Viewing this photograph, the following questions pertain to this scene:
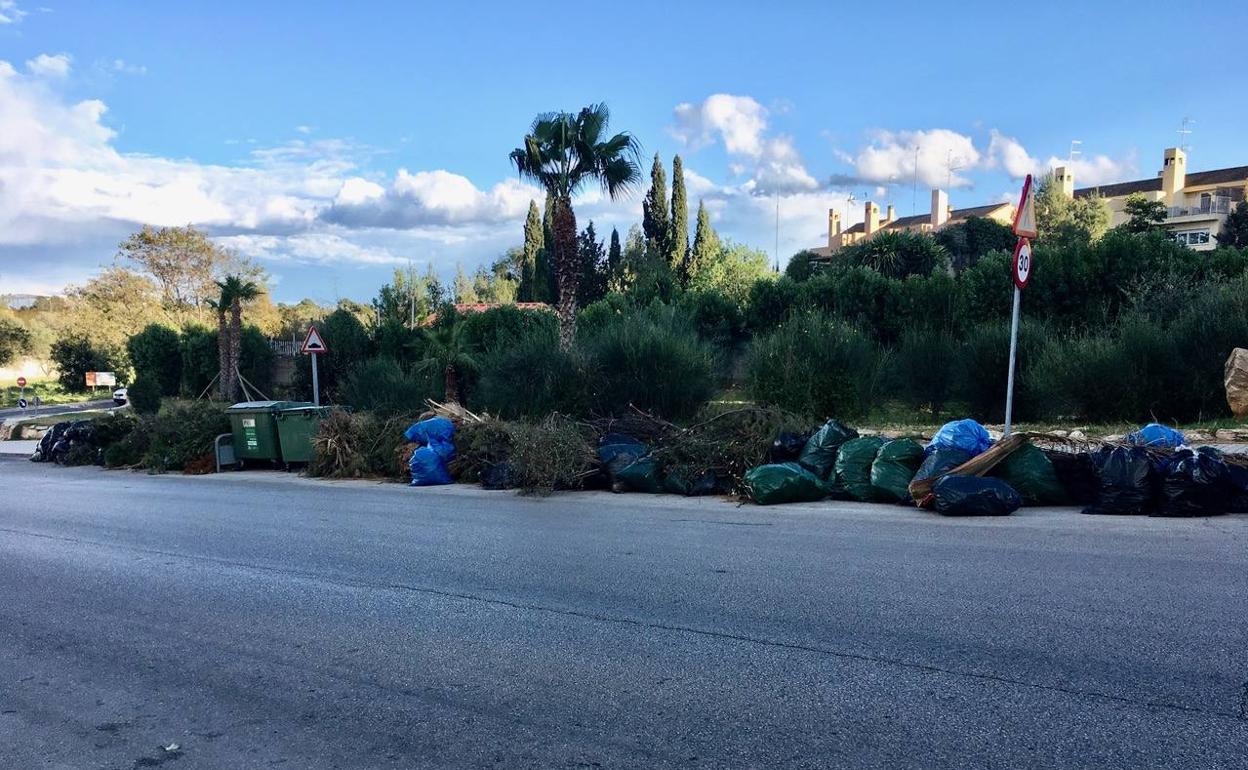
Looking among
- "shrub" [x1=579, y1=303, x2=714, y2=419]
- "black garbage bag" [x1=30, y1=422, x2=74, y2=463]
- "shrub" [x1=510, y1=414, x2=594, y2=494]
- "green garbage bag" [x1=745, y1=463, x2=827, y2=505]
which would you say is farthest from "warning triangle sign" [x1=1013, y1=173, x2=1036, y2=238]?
"black garbage bag" [x1=30, y1=422, x2=74, y2=463]

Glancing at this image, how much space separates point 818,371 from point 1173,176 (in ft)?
249

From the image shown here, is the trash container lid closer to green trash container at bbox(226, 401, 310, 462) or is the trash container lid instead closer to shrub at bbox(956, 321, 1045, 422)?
green trash container at bbox(226, 401, 310, 462)

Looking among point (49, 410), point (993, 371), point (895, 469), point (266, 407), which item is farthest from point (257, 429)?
point (49, 410)

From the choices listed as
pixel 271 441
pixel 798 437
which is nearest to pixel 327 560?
pixel 798 437

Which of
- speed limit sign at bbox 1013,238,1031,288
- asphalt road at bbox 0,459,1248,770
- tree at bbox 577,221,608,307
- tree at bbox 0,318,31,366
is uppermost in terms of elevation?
tree at bbox 577,221,608,307

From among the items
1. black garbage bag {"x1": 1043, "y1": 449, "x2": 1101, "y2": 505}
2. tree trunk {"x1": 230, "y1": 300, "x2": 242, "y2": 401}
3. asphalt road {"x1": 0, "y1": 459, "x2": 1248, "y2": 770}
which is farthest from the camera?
tree trunk {"x1": 230, "y1": 300, "x2": 242, "y2": 401}

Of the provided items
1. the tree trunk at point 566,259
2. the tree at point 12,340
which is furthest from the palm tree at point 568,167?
the tree at point 12,340

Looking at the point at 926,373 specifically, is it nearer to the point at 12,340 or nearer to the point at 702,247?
the point at 702,247

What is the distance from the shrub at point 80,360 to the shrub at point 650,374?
4933cm

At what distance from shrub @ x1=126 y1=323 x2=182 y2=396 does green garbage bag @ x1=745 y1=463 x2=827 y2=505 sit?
90.2 ft

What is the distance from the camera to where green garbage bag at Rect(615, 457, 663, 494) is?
1172cm

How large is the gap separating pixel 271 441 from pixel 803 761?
50.9 ft

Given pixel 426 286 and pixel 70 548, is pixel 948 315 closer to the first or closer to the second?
pixel 70 548

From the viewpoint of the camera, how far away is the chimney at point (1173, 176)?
74.8 meters
